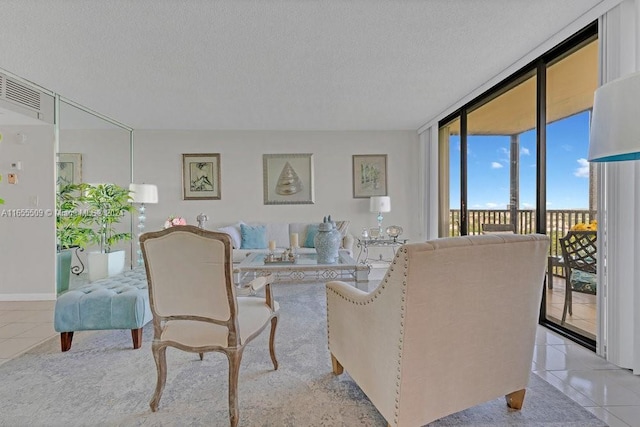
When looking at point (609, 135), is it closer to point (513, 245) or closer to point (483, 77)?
point (513, 245)

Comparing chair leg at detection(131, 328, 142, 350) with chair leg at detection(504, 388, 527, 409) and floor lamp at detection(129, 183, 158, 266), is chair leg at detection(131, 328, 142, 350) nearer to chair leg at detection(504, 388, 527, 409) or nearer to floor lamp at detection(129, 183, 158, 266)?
chair leg at detection(504, 388, 527, 409)

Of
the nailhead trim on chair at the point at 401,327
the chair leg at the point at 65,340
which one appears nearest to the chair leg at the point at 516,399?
the nailhead trim on chair at the point at 401,327

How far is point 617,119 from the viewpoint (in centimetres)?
135

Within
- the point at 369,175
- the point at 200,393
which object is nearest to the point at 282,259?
the point at 200,393

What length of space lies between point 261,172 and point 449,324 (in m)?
4.99

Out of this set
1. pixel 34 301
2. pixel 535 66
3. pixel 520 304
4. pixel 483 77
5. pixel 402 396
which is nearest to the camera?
pixel 402 396

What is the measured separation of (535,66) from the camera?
3.17m

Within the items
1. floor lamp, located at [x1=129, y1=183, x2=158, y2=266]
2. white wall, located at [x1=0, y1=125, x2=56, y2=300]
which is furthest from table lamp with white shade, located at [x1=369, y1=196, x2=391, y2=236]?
white wall, located at [x1=0, y1=125, x2=56, y2=300]

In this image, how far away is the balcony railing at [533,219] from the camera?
2847 mm

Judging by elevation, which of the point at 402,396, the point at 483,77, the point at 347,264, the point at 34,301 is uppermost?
the point at 483,77

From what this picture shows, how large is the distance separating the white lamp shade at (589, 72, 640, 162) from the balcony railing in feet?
5.04

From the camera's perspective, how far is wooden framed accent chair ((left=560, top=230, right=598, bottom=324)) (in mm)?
2695

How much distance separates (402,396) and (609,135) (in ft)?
4.51

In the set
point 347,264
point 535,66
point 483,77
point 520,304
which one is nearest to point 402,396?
point 520,304
